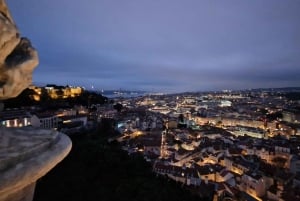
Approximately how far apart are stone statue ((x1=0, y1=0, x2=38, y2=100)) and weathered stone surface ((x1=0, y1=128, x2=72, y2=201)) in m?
0.12

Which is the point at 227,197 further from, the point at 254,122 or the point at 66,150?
the point at 254,122

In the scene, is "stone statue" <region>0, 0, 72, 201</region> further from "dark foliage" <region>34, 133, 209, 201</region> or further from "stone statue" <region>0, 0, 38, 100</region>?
"dark foliage" <region>34, 133, 209, 201</region>

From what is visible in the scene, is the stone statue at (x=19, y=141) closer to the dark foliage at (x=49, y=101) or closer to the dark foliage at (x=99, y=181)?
the dark foliage at (x=99, y=181)

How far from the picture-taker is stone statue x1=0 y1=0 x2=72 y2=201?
70cm

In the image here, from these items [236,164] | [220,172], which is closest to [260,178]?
[220,172]

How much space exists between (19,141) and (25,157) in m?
0.08

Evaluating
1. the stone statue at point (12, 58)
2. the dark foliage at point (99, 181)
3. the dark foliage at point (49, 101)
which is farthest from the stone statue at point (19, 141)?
the dark foliage at point (49, 101)

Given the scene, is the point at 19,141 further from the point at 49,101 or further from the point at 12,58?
the point at 49,101

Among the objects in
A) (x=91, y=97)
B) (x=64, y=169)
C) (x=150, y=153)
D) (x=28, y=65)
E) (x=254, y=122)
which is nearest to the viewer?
(x=28, y=65)

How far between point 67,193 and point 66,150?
8320mm

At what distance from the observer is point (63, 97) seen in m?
27.8

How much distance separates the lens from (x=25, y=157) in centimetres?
75

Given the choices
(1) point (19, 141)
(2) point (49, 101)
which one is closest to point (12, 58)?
(1) point (19, 141)

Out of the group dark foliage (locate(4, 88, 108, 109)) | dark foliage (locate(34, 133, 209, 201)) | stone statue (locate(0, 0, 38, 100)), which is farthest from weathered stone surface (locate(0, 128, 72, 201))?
dark foliage (locate(4, 88, 108, 109))
